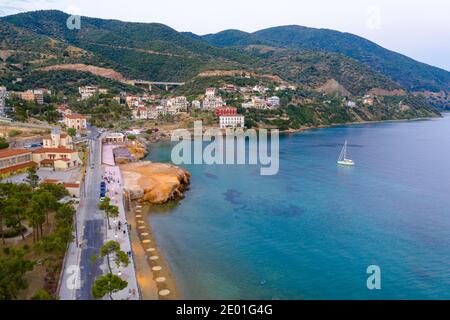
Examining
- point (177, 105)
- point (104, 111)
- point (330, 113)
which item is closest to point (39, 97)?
point (104, 111)

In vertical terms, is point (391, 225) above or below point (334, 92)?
below

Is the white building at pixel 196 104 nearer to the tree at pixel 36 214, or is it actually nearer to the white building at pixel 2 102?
the white building at pixel 2 102

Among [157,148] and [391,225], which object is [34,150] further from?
[391,225]

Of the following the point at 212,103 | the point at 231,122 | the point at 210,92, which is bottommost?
the point at 231,122

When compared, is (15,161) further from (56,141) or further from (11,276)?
(11,276)

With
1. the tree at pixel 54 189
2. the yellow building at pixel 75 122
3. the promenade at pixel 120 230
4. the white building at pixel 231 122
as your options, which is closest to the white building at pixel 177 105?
the white building at pixel 231 122
